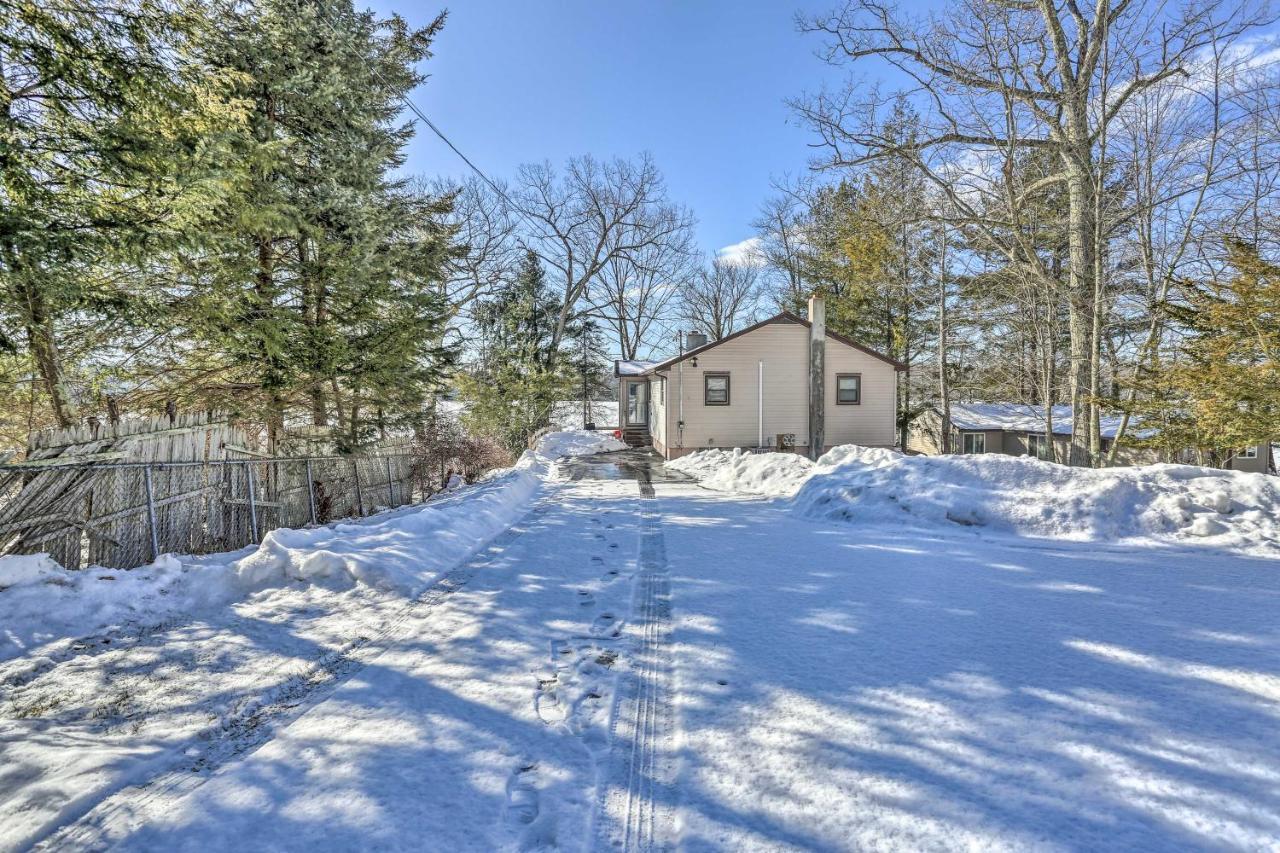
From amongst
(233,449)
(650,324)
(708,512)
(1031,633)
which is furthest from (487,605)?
(650,324)

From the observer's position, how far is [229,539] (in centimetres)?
683

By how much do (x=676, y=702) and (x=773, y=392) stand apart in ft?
51.9

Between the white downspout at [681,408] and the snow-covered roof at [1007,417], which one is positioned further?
the snow-covered roof at [1007,417]

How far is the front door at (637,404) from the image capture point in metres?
24.2

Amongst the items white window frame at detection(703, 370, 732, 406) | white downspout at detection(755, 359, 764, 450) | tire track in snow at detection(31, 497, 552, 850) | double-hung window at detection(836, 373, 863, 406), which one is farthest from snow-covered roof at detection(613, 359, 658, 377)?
tire track in snow at detection(31, 497, 552, 850)

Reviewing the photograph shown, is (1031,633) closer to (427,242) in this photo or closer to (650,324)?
(427,242)

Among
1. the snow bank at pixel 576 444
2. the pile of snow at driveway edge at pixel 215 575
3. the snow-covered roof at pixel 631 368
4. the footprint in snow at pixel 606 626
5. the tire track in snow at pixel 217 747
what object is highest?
the snow-covered roof at pixel 631 368

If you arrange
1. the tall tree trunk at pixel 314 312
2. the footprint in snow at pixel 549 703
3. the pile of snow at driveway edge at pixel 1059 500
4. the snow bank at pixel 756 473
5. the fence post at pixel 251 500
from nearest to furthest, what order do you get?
the footprint in snow at pixel 549 703 → the pile of snow at driveway edge at pixel 1059 500 → the fence post at pixel 251 500 → the tall tree trunk at pixel 314 312 → the snow bank at pixel 756 473

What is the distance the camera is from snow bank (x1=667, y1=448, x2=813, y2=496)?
9.20 m

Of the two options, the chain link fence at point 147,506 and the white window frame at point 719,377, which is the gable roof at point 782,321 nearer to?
the white window frame at point 719,377

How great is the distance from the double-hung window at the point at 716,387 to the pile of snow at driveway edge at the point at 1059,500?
9.50m

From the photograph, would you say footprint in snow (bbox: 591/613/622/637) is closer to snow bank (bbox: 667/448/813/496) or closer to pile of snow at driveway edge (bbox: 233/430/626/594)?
pile of snow at driveway edge (bbox: 233/430/626/594)

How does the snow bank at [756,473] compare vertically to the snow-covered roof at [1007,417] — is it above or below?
below

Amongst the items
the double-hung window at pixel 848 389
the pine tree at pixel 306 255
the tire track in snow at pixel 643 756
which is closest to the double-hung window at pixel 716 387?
the double-hung window at pixel 848 389
